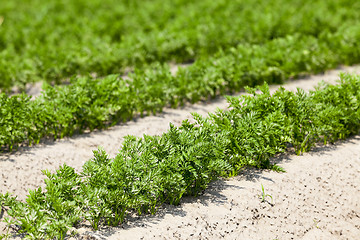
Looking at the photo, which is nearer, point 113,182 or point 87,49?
point 113,182

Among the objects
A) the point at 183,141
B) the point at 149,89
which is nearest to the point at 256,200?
the point at 183,141

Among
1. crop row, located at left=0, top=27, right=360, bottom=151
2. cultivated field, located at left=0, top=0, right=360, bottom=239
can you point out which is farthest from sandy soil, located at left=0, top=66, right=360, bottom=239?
crop row, located at left=0, top=27, right=360, bottom=151

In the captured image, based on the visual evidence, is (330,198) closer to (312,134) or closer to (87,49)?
(312,134)

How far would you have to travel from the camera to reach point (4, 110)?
5.89m

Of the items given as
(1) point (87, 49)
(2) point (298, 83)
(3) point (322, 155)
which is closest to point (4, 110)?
(1) point (87, 49)

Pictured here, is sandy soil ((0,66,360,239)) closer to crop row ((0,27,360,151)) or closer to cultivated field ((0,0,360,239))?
cultivated field ((0,0,360,239))

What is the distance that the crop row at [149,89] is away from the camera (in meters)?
6.18

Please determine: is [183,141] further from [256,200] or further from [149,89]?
[149,89]

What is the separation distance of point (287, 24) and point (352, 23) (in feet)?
5.39

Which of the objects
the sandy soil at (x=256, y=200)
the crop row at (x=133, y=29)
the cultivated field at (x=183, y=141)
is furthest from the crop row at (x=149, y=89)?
the crop row at (x=133, y=29)

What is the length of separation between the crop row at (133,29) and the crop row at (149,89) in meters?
1.24

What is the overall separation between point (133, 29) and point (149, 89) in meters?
4.67

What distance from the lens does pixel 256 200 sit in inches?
195

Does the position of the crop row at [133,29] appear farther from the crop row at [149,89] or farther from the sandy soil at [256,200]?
the sandy soil at [256,200]
